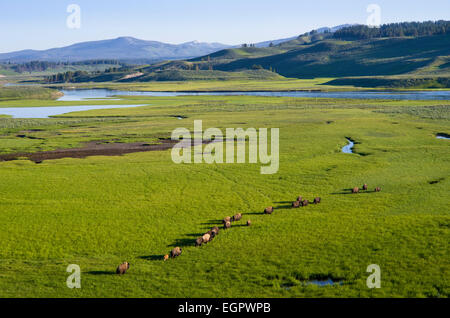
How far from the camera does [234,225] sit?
112ft

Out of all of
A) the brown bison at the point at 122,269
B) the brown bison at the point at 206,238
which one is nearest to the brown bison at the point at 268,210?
the brown bison at the point at 206,238

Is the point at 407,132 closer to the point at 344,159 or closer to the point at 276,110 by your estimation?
the point at 344,159

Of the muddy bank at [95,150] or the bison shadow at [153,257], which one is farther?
Result: the muddy bank at [95,150]

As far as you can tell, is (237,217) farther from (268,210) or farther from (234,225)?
(268,210)

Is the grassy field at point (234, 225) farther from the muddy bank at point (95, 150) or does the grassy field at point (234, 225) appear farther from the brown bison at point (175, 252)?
the muddy bank at point (95, 150)

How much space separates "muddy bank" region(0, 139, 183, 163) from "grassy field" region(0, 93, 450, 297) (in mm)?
3708

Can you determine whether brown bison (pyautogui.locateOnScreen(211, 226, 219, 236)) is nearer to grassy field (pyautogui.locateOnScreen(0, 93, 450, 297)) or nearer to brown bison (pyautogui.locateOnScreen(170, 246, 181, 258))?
grassy field (pyautogui.locateOnScreen(0, 93, 450, 297))

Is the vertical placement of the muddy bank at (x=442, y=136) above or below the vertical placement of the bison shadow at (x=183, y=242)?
above

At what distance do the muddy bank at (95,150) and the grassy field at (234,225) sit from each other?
12.2ft

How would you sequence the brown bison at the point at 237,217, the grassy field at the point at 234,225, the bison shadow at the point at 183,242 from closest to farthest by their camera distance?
the grassy field at the point at 234,225 → the bison shadow at the point at 183,242 → the brown bison at the point at 237,217

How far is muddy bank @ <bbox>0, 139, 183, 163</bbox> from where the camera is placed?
64.4m

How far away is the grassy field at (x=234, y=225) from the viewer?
984 inches

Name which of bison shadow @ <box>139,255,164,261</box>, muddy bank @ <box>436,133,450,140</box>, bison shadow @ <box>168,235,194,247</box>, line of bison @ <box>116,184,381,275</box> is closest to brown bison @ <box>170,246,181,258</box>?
line of bison @ <box>116,184,381,275</box>

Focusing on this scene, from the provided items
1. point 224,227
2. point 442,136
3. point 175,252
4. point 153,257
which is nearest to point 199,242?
point 175,252
